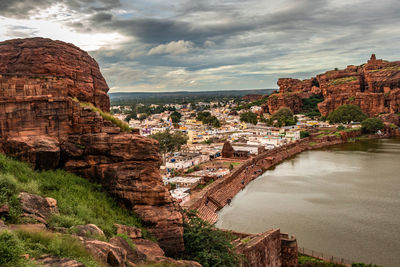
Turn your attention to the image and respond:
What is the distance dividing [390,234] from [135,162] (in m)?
14.7

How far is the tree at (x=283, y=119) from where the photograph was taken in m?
67.1

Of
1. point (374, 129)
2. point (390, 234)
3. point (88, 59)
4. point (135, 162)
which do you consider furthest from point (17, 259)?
point (374, 129)

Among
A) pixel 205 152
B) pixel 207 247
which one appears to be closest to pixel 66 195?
pixel 207 247

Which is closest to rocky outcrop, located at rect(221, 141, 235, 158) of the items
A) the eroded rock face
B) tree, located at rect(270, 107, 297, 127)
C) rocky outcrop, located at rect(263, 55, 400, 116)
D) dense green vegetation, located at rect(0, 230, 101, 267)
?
the eroded rock face

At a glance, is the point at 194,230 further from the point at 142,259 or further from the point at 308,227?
the point at 308,227

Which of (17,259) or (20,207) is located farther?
(20,207)

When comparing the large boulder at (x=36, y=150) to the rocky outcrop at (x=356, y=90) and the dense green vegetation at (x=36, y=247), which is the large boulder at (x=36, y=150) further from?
the rocky outcrop at (x=356, y=90)

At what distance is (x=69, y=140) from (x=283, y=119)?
6378 centimetres

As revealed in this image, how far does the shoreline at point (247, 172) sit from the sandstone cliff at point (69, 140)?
14.2 feet

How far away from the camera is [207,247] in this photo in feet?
31.3

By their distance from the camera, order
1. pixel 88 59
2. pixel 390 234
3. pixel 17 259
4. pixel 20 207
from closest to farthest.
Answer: pixel 17 259, pixel 20 207, pixel 88 59, pixel 390 234

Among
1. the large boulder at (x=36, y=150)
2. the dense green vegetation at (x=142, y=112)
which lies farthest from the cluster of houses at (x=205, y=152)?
the dense green vegetation at (x=142, y=112)

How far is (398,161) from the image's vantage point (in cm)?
3628

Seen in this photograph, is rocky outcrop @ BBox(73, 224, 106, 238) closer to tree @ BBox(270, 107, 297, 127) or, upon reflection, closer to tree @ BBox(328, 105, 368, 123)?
tree @ BBox(270, 107, 297, 127)
